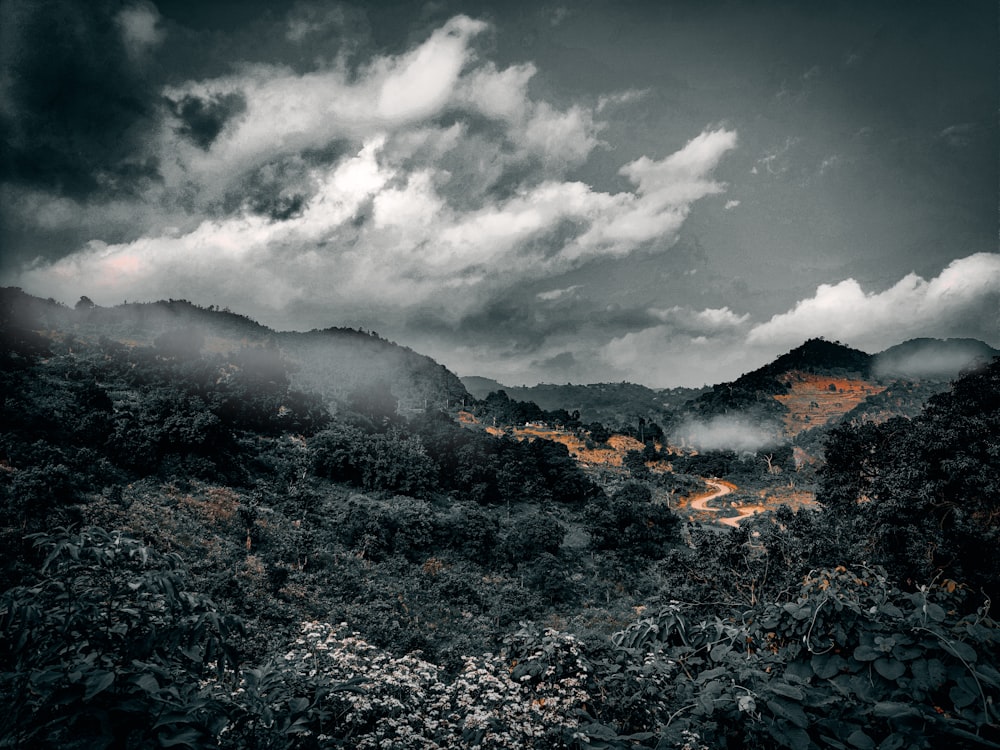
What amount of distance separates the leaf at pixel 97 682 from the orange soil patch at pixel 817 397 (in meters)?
113

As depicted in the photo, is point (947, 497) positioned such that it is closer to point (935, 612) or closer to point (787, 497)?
point (935, 612)

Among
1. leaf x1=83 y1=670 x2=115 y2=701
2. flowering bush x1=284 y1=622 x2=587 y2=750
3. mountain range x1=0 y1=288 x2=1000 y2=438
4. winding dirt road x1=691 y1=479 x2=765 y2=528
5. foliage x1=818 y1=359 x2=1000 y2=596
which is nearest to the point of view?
leaf x1=83 y1=670 x2=115 y2=701

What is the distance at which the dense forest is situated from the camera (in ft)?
8.09

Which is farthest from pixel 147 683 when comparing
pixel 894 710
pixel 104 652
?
pixel 894 710

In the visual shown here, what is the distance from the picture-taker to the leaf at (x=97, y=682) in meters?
2.22

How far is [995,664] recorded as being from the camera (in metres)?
2.32

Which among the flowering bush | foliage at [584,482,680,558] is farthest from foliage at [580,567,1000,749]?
foliage at [584,482,680,558]

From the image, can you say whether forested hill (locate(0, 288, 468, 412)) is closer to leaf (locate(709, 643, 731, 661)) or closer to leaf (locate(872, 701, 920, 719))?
leaf (locate(709, 643, 731, 661))

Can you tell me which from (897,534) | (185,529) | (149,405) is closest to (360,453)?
(149,405)

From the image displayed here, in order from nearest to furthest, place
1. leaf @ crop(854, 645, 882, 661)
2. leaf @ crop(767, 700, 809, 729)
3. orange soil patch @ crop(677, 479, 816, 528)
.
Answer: leaf @ crop(767, 700, 809, 729) < leaf @ crop(854, 645, 882, 661) < orange soil patch @ crop(677, 479, 816, 528)

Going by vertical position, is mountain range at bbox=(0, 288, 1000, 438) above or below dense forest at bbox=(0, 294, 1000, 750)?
above

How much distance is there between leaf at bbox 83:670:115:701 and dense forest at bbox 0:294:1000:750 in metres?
0.03

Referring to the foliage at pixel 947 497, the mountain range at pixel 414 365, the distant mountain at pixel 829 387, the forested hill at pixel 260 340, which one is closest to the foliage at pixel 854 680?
the foliage at pixel 947 497

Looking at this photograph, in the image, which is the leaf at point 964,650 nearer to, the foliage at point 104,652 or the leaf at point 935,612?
the leaf at point 935,612
